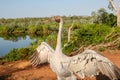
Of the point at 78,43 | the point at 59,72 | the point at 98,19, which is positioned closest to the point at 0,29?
the point at 98,19

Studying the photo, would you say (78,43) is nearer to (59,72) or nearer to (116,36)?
(116,36)

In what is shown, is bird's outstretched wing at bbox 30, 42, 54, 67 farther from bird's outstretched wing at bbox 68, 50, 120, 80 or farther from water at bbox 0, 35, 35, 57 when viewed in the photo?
water at bbox 0, 35, 35, 57

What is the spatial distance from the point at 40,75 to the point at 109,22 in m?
16.5

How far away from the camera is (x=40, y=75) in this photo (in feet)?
30.9

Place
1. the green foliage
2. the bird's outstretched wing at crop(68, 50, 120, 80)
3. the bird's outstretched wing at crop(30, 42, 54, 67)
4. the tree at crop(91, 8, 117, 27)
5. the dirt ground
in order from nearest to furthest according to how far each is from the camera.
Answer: the bird's outstretched wing at crop(68, 50, 120, 80), the bird's outstretched wing at crop(30, 42, 54, 67), the dirt ground, the green foliage, the tree at crop(91, 8, 117, 27)

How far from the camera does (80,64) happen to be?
20.2 feet

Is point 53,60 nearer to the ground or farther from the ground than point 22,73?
farther from the ground

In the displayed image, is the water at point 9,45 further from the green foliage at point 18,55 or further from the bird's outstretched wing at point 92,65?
the bird's outstretched wing at point 92,65

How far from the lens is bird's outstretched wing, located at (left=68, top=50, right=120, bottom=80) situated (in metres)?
5.91

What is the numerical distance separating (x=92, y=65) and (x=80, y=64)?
0.26 meters

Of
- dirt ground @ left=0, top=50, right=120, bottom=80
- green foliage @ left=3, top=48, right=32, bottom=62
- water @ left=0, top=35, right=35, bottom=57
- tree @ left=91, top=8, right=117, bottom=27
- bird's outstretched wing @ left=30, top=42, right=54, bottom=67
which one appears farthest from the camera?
tree @ left=91, top=8, right=117, bottom=27

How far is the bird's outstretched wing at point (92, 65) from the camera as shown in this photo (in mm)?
5914

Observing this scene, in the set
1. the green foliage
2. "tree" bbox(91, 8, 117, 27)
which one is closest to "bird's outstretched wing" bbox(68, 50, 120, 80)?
the green foliage

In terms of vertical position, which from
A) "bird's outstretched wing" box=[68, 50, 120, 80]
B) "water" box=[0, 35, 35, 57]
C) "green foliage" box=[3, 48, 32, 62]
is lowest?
"water" box=[0, 35, 35, 57]
